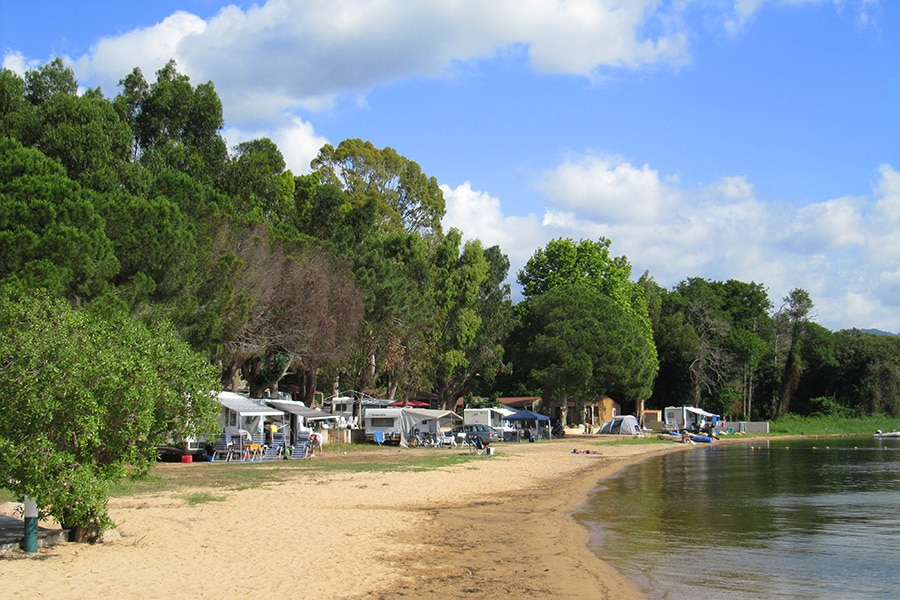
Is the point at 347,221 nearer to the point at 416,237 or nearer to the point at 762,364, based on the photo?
the point at 416,237

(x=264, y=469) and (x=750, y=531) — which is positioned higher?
(x=264, y=469)

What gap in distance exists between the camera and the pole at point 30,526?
461 inches

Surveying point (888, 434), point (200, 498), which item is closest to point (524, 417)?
point (200, 498)

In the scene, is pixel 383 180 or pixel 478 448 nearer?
pixel 478 448

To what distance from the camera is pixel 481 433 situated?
1918 inches

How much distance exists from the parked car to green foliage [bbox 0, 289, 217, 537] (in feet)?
109

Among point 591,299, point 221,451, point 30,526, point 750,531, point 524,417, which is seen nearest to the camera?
point 30,526

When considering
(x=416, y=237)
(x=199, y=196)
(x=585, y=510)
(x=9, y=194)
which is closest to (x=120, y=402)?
(x=585, y=510)

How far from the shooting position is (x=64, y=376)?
11.6 m

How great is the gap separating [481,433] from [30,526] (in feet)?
125

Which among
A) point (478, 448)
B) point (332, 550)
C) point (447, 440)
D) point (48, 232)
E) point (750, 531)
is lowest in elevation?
point (750, 531)

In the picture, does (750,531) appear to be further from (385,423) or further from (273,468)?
(385,423)

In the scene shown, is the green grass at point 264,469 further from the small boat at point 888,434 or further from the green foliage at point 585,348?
the small boat at point 888,434

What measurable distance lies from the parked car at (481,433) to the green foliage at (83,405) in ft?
109
